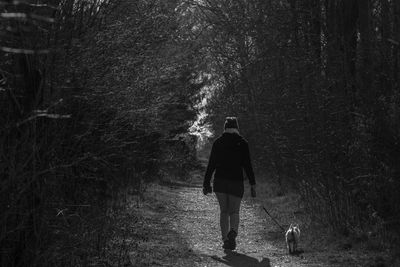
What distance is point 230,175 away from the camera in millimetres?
11070

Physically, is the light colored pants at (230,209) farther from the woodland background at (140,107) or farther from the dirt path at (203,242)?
the woodland background at (140,107)

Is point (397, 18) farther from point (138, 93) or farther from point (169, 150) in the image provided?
point (169, 150)

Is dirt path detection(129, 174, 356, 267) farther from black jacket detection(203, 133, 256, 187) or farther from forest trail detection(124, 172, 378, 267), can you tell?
black jacket detection(203, 133, 256, 187)

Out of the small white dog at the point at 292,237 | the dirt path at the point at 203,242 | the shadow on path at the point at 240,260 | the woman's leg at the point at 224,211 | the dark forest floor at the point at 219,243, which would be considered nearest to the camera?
the shadow on path at the point at 240,260

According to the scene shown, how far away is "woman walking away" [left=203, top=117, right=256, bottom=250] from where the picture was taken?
1105 centimetres

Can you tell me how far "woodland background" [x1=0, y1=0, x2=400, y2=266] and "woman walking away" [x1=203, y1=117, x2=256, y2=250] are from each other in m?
1.17

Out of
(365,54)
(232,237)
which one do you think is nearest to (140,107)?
(232,237)

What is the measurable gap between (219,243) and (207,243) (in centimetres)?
23

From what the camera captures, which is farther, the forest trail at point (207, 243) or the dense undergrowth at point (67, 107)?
the forest trail at point (207, 243)

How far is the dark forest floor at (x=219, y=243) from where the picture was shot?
1004 centimetres

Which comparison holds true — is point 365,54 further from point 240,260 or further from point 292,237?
point 240,260

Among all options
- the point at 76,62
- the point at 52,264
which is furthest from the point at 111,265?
the point at 76,62

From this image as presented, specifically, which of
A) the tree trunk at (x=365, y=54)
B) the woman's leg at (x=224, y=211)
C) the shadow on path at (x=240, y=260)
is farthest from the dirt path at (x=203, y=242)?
the tree trunk at (x=365, y=54)

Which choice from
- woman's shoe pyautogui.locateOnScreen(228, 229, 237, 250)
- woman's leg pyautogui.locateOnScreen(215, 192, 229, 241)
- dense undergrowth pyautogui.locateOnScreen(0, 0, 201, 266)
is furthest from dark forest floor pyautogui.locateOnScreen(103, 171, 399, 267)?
dense undergrowth pyautogui.locateOnScreen(0, 0, 201, 266)
